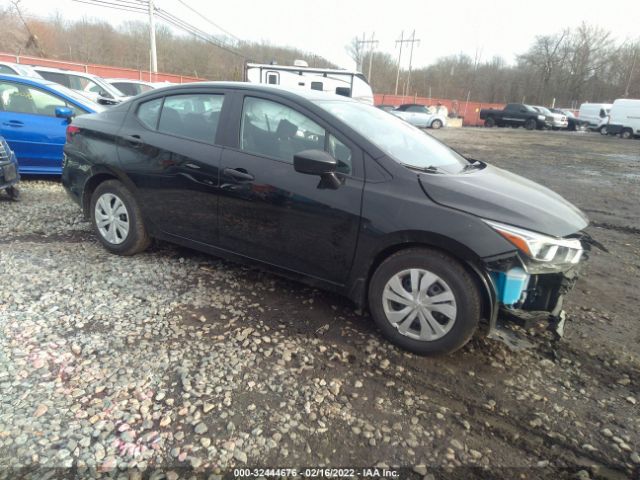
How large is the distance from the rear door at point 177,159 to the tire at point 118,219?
→ 0.15 meters

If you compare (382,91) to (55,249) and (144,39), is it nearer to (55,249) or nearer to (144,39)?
(144,39)

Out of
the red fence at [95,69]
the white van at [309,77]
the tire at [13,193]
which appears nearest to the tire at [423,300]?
the tire at [13,193]

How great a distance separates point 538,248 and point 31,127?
6677 mm

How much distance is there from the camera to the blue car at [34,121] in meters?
6.13

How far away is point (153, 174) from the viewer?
3.77 metres

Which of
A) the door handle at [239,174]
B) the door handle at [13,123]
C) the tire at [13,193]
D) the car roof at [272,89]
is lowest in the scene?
the tire at [13,193]

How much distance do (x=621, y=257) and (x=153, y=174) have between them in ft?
16.6

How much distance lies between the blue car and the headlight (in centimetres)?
624

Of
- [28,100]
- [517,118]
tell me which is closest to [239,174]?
[28,100]

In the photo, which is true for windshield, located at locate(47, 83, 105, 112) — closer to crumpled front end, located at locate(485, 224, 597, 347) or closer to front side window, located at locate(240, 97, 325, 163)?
front side window, located at locate(240, 97, 325, 163)

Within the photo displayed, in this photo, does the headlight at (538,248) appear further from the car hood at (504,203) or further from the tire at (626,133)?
the tire at (626,133)

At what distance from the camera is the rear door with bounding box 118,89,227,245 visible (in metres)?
3.54

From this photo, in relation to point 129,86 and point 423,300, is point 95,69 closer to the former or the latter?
point 129,86

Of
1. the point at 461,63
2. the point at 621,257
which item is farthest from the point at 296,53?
the point at 621,257
